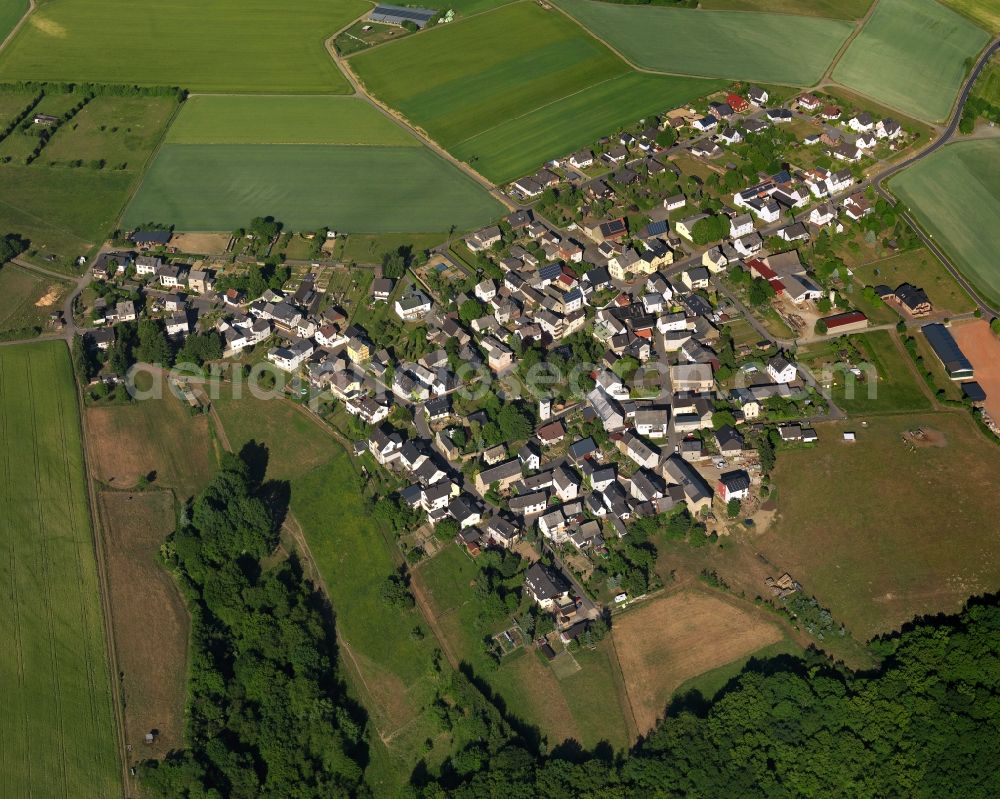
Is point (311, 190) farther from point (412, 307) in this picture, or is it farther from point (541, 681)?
point (541, 681)

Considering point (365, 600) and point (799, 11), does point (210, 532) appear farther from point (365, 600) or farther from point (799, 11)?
point (799, 11)

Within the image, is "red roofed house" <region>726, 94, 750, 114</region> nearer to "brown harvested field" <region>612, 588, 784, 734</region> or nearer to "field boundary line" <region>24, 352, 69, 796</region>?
"brown harvested field" <region>612, 588, 784, 734</region>

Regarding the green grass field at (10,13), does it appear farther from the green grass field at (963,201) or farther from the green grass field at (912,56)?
the green grass field at (963,201)

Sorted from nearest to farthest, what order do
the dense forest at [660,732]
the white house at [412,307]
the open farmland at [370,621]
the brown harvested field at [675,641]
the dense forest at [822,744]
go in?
the dense forest at [822,744], the dense forest at [660,732], the open farmland at [370,621], the brown harvested field at [675,641], the white house at [412,307]

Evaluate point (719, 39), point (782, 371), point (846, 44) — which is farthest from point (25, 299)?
point (846, 44)

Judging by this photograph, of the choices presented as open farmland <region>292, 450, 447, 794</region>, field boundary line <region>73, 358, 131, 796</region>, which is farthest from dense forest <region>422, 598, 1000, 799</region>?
field boundary line <region>73, 358, 131, 796</region>

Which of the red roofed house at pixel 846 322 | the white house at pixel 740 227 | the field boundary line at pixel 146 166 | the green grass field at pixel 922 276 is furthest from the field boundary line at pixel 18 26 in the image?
the green grass field at pixel 922 276
